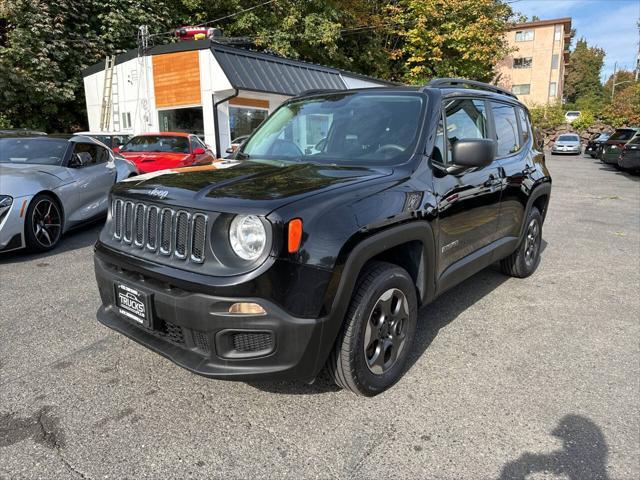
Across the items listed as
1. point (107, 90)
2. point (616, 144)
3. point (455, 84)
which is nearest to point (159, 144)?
point (455, 84)

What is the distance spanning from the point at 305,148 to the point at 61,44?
2104cm

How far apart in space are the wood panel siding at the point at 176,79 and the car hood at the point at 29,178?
11041 millimetres

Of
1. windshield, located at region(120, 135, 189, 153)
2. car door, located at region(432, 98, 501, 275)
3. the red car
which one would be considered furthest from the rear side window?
windshield, located at region(120, 135, 189, 153)

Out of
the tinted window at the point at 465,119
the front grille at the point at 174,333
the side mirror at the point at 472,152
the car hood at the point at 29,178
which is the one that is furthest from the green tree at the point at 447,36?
the front grille at the point at 174,333

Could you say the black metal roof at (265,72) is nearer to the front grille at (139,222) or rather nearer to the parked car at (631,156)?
the parked car at (631,156)

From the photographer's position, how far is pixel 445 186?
322 cm

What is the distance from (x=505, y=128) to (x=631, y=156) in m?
16.1

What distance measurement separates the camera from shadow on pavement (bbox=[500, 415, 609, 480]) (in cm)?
226

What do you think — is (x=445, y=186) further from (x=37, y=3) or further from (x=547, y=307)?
(x=37, y=3)

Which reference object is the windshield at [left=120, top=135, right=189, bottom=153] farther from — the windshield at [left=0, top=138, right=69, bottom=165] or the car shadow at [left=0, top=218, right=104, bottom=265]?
the windshield at [left=0, top=138, right=69, bottom=165]

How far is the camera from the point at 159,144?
442 inches

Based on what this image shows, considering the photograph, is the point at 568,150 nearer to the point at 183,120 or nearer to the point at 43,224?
the point at 183,120

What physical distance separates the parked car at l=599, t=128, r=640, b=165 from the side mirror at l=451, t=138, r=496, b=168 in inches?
823

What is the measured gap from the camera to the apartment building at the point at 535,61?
173 feet
